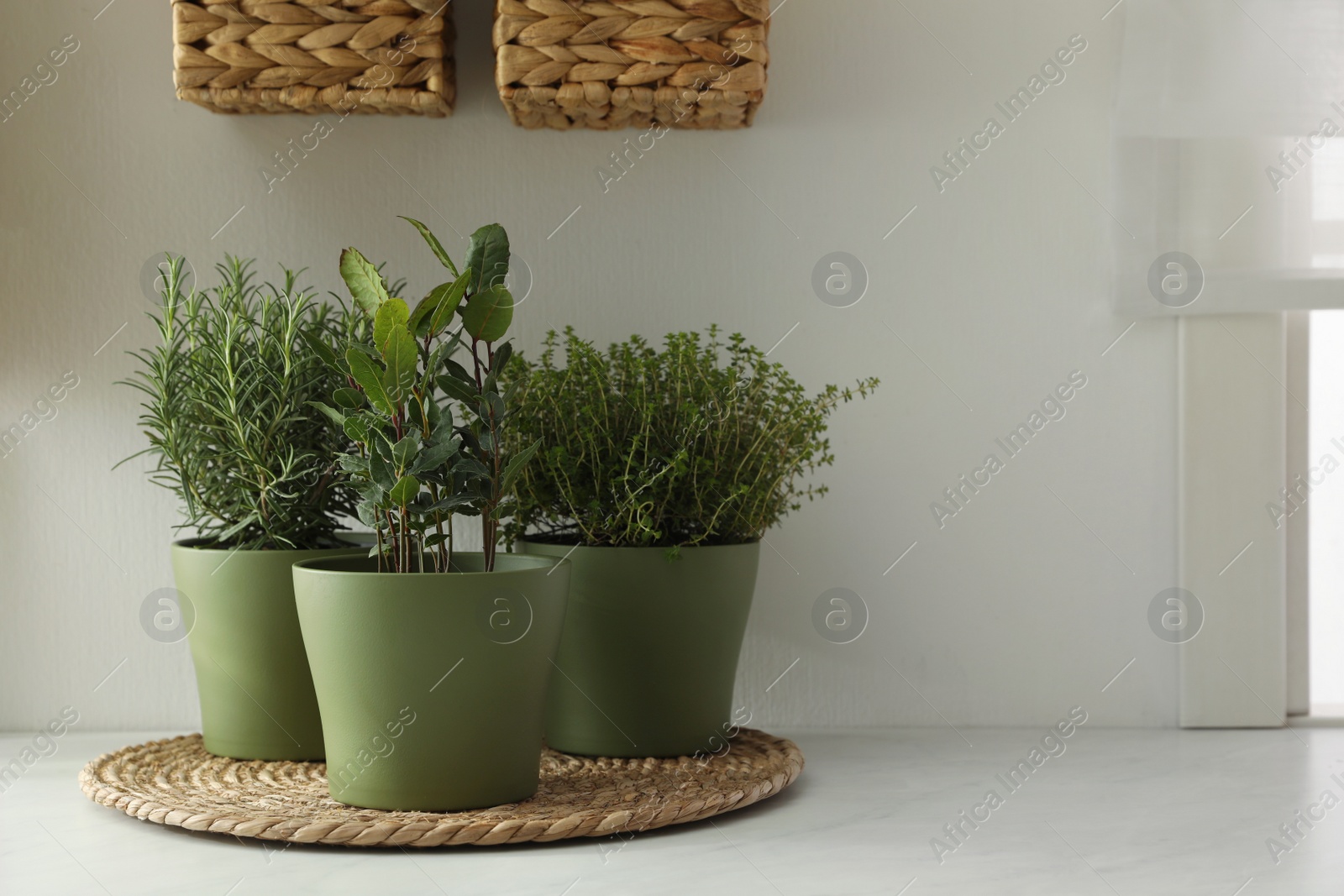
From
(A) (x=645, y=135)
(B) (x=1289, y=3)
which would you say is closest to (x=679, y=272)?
(A) (x=645, y=135)

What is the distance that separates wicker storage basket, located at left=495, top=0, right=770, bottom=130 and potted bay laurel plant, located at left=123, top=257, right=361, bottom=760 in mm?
291

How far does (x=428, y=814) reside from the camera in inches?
32.4

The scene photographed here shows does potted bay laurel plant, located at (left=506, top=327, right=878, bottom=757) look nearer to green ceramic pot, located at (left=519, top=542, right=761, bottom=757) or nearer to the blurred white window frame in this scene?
green ceramic pot, located at (left=519, top=542, right=761, bottom=757)

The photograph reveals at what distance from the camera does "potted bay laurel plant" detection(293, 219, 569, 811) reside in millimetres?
808

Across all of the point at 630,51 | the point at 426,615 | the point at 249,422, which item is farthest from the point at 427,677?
the point at 630,51

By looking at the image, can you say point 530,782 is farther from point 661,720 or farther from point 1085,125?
point 1085,125

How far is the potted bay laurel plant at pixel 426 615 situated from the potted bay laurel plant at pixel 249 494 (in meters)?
0.12

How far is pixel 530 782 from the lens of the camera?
87cm

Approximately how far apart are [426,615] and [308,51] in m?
0.56

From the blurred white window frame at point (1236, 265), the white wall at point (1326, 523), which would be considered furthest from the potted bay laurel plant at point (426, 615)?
the white wall at point (1326, 523)

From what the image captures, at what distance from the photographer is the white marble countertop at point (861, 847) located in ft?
2.43

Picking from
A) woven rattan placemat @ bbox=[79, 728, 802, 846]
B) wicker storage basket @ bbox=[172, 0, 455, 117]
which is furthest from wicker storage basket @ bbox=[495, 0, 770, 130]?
woven rattan placemat @ bbox=[79, 728, 802, 846]

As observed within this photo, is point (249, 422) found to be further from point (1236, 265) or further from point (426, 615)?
point (1236, 265)

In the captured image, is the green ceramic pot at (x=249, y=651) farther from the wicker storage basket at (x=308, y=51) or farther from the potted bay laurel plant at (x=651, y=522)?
the wicker storage basket at (x=308, y=51)
